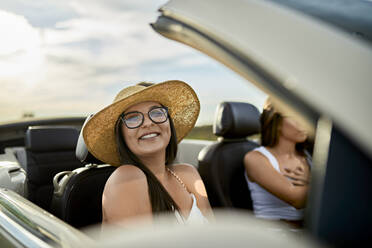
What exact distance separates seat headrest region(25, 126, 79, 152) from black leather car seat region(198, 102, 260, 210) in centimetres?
172

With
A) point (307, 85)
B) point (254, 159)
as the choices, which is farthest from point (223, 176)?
point (307, 85)

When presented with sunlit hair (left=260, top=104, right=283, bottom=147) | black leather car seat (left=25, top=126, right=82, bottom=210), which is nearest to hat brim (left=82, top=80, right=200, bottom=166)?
sunlit hair (left=260, top=104, right=283, bottom=147)

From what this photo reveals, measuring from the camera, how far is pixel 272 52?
61 cm

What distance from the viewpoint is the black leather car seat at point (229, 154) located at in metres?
2.41

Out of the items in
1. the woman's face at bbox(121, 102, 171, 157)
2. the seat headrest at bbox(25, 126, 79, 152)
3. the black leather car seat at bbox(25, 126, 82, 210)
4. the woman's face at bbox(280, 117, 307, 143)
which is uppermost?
the woman's face at bbox(280, 117, 307, 143)

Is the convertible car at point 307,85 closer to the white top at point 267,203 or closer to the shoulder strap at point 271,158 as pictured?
the white top at point 267,203

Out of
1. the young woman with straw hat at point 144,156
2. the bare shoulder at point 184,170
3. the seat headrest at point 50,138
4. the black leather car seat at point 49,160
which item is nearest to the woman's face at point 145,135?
the young woman with straw hat at point 144,156

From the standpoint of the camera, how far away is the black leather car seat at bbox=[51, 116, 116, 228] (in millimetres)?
1923

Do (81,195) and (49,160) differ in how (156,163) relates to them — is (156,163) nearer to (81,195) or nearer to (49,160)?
(81,195)

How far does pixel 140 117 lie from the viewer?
1.73m

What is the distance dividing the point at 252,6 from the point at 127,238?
1.52 ft

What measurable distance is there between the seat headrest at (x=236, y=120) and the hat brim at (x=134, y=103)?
0.43 metres

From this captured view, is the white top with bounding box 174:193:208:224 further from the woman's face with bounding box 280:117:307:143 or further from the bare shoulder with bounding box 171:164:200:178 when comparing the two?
the woman's face with bounding box 280:117:307:143

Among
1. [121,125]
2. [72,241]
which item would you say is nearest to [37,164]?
[121,125]
